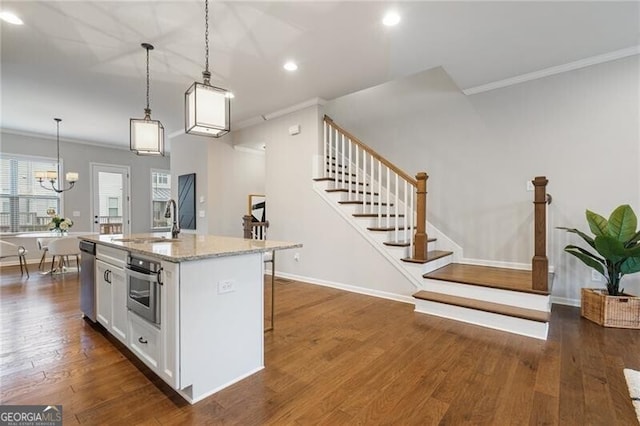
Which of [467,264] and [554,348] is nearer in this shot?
[554,348]

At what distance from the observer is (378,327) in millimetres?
2971

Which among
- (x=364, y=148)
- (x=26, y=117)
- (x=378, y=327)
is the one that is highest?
(x=26, y=117)

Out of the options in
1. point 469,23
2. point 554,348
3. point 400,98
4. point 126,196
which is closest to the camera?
point 554,348

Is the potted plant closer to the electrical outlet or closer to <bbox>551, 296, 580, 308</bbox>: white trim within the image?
<bbox>551, 296, 580, 308</bbox>: white trim

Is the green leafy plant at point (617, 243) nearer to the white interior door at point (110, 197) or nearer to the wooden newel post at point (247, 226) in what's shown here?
the wooden newel post at point (247, 226)

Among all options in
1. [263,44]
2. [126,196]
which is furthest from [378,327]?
[126,196]

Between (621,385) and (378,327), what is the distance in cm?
171

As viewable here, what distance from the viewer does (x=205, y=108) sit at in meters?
2.18

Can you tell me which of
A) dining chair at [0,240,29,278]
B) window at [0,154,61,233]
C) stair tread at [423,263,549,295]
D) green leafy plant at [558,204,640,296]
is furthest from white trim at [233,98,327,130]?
window at [0,154,61,233]

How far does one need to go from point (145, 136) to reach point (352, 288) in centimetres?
310

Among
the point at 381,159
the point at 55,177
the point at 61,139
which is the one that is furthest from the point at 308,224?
the point at 61,139

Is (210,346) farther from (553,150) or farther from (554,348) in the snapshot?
(553,150)

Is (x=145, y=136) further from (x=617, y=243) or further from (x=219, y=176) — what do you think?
(x=617, y=243)

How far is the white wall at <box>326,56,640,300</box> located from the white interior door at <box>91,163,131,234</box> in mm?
6698
